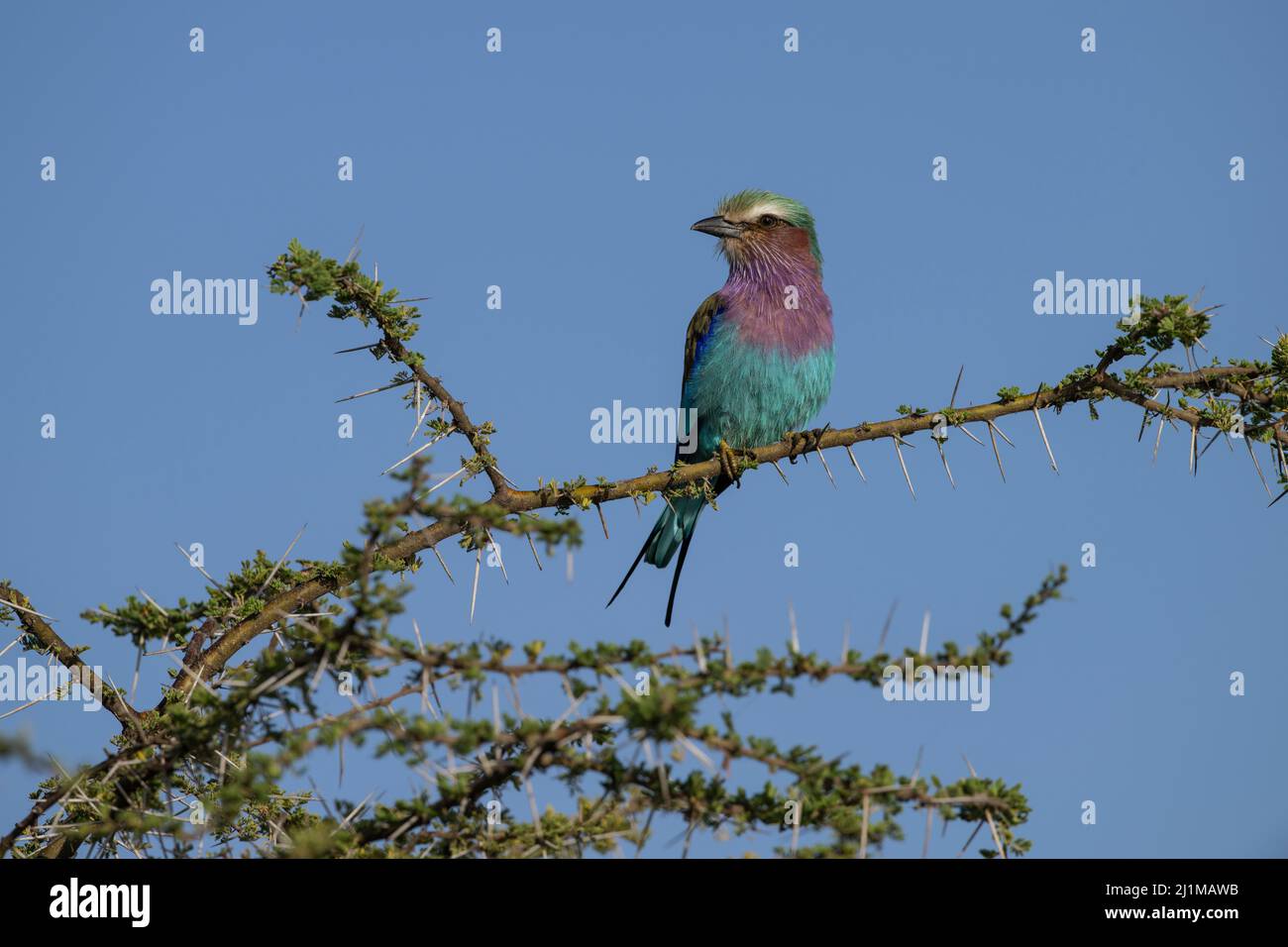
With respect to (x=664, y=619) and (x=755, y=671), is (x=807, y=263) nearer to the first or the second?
(x=664, y=619)

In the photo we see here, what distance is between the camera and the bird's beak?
9758 millimetres

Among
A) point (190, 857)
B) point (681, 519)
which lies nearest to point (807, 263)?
point (681, 519)

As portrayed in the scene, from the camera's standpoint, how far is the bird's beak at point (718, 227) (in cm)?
976

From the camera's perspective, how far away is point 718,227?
32.1 ft

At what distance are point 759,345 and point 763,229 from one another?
50.8 inches

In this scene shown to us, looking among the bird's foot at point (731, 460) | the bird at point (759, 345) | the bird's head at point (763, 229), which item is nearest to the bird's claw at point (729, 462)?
the bird's foot at point (731, 460)

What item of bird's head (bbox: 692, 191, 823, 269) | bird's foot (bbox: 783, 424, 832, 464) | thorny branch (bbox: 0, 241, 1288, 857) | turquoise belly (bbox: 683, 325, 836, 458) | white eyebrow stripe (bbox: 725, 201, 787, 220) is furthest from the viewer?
white eyebrow stripe (bbox: 725, 201, 787, 220)

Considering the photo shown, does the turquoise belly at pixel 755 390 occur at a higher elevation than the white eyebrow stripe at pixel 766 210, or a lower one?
lower

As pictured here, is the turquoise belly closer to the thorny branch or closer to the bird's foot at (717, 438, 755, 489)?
the bird's foot at (717, 438, 755, 489)

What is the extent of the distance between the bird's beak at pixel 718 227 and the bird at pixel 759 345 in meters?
0.01

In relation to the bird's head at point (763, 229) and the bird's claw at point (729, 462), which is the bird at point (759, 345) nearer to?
the bird's head at point (763, 229)

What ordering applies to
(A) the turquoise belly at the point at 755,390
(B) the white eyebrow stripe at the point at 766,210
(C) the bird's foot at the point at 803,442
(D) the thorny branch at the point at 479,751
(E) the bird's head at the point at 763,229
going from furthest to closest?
(B) the white eyebrow stripe at the point at 766,210 < (E) the bird's head at the point at 763,229 < (A) the turquoise belly at the point at 755,390 < (C) the bird's foot at the point at 803,442 < (D) the thorny branch at the point at 479,751

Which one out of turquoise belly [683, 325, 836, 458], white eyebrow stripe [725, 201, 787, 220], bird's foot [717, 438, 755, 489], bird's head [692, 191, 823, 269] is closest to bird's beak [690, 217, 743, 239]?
bird's head [692, 191, 823, 269]
